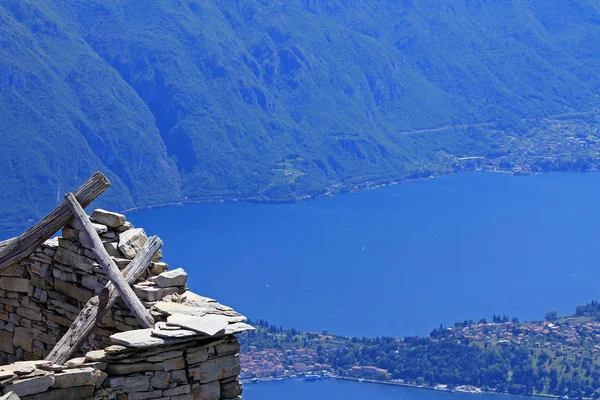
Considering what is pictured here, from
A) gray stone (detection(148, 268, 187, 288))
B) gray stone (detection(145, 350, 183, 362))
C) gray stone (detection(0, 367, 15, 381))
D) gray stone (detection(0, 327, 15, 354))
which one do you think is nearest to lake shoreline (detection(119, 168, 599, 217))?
gray stone (detection(0, 327, 15, 354))

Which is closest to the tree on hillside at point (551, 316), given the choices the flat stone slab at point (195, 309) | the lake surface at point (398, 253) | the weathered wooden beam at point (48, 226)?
the lake surface at point (398, 253)

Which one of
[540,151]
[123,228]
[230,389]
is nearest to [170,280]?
[123,228]

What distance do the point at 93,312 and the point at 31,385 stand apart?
5.45 feet

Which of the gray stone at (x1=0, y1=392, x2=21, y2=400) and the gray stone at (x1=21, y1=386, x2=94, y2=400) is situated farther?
the gray stone at (x1=21, y1=386, x2=94, y2=400)

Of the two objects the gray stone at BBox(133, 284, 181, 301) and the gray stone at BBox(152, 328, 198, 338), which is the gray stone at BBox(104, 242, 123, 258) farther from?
the gray stone at BBox(152, 328, 198, 338)

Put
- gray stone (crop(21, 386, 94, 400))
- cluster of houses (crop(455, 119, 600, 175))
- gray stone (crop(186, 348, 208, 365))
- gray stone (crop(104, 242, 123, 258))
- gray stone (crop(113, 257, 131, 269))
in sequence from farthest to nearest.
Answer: cluster of houses (crop(455, 119, 600, 175)) < gray stone (crop(104, 242, 123, 258)) < gray stone (crop(113, 257, 131, 269)) < gray stone (crop(186, 348, 208, 365)) < gray stone (crop(21, 386, 94, 400))

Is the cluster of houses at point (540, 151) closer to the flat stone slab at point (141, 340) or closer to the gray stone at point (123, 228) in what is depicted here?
the gray stone at point (123, 228)

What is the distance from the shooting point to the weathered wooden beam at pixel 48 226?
11195mm

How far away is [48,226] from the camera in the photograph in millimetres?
11305

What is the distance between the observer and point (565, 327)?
8788cm

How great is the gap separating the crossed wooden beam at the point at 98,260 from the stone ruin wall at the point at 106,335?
0.38ft

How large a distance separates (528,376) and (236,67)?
342 feet

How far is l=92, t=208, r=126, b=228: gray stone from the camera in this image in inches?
432

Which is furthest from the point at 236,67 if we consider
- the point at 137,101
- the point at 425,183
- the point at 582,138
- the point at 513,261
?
the point at 513,261
